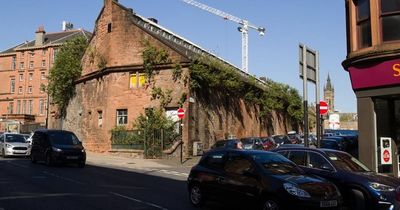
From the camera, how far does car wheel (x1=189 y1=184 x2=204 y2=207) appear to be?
11656mm

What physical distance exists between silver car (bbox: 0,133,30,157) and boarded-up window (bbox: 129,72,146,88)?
31.2ft

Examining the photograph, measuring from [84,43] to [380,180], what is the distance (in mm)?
42692

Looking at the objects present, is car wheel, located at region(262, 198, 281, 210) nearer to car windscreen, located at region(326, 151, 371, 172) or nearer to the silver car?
car windscreen, located at region(326, 151, 371, 172)

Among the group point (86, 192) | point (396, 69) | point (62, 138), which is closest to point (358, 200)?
point (86, 192)

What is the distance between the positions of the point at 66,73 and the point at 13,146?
17154 mm

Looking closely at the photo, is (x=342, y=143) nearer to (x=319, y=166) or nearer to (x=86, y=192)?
(x=319, y=166)

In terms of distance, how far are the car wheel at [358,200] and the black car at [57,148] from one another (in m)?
15.4

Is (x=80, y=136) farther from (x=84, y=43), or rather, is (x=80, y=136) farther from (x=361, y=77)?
(x=361, y=77)

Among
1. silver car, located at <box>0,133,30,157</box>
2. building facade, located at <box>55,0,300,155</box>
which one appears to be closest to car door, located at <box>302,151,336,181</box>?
building facade, located at <box>55,0,300,155</box>

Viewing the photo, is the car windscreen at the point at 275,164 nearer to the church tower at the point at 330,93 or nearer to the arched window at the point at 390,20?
the arched window at the point at 390,20

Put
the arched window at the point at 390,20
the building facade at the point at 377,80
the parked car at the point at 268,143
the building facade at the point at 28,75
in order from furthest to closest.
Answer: the building facade at the point at 28,75
the parked car at the point at 268,143
the arched window at the point at 390,20
the building facade at the point at 377,80

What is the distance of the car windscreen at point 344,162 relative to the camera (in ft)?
39.1

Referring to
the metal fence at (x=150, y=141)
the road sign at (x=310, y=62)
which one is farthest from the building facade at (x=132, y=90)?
the road sign at (x=310, y=62)

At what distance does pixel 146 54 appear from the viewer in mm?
36094
